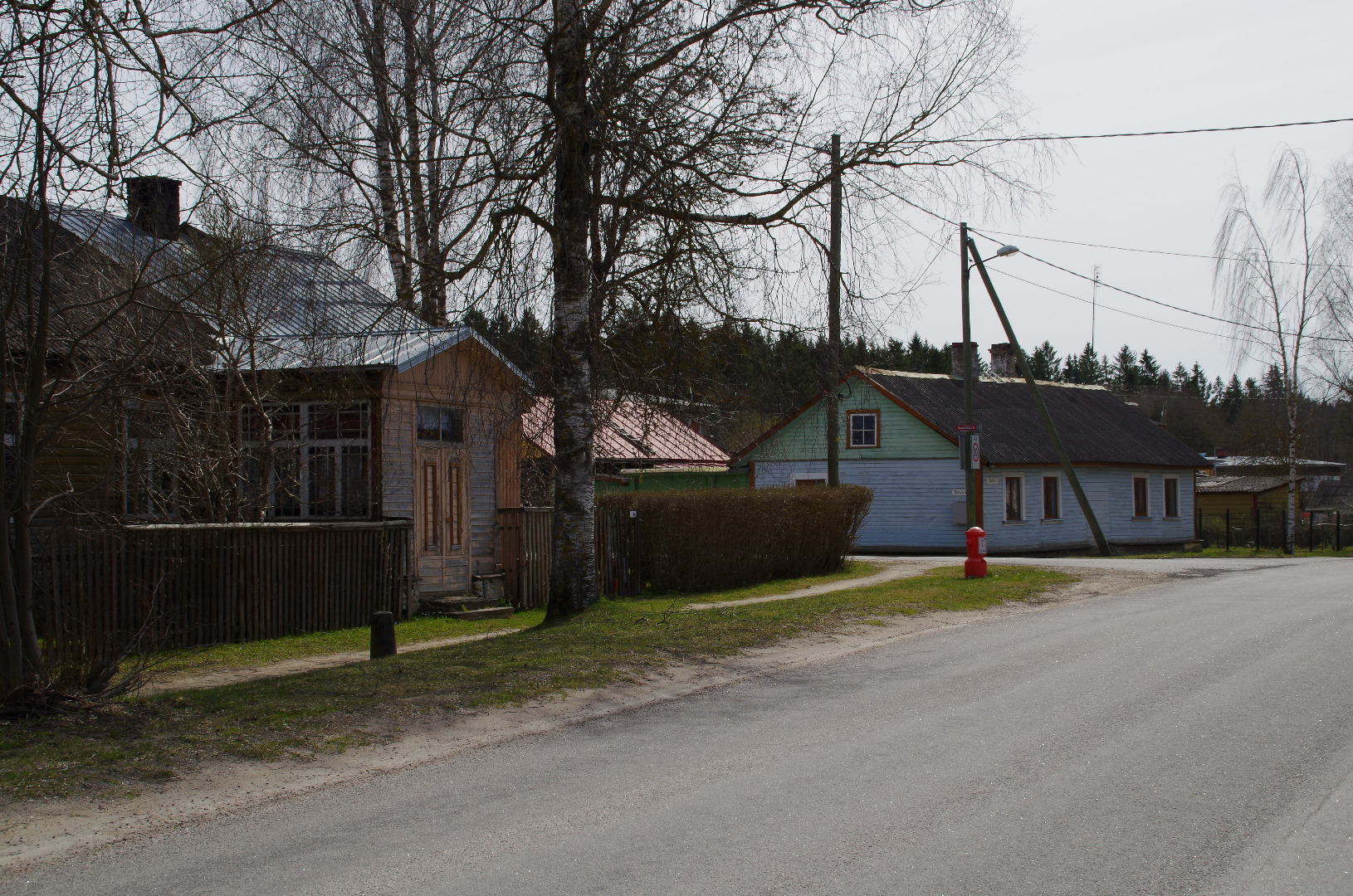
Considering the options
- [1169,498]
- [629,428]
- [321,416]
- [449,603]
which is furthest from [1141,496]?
[321,416]

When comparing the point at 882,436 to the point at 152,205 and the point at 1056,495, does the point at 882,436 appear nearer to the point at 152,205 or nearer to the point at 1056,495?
the point at 1056,495

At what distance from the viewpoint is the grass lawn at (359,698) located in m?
6.58

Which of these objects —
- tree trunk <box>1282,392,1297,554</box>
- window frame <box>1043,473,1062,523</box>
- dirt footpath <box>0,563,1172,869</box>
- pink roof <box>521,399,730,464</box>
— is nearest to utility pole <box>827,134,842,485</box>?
pink roof <box>521,399,730,464</box>

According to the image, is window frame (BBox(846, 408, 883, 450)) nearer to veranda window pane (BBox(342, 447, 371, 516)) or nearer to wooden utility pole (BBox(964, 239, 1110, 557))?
Answer: wooden utility pole (BBox(964, 239, 1110, 557))

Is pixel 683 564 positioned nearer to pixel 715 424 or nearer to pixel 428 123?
pixel 715 424

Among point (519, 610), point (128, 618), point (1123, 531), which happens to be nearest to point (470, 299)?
point (128, 618)

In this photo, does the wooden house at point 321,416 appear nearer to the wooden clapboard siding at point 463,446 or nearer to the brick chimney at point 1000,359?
the wooden clapboard siding at point 463,446

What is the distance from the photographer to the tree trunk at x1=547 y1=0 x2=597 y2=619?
1204 cm

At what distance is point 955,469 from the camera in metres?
34.6

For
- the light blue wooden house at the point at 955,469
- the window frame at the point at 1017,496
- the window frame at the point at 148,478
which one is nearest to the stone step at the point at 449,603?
the window frame at the point at 148,478

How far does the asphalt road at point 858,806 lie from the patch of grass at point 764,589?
928 cm

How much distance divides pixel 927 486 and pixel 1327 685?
2627 centimetres

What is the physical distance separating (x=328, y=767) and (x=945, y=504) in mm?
29795

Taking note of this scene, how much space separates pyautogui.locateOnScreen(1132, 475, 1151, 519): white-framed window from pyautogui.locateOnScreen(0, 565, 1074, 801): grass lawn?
27447 mm
